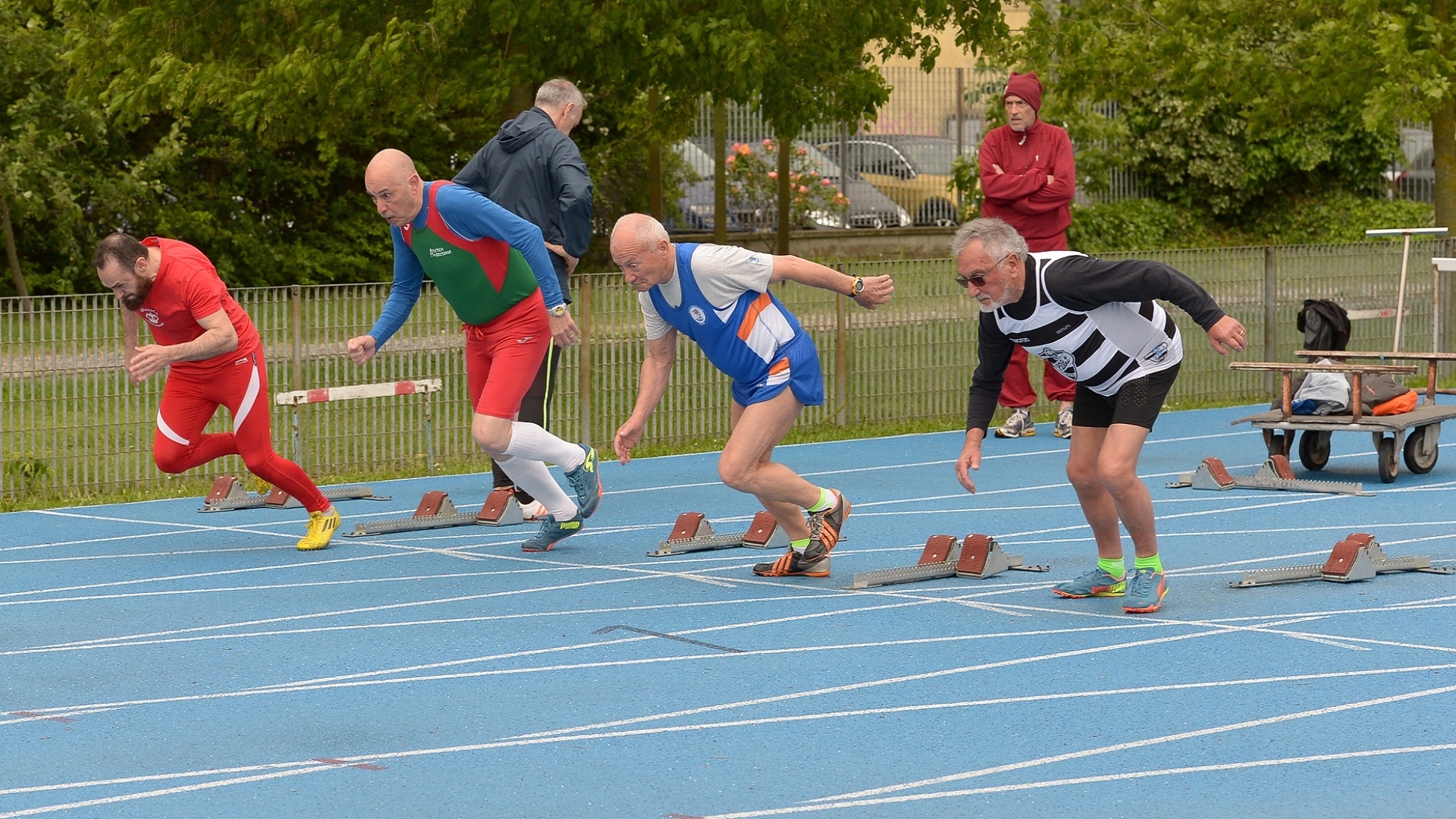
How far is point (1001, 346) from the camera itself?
8.13 meters

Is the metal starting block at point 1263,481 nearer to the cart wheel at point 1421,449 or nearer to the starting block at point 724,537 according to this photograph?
the cart wheel at point 1421,449

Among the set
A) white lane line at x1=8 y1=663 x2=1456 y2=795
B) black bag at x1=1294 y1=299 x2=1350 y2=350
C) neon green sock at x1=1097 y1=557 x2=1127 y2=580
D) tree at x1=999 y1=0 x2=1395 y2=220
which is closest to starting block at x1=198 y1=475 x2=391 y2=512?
neon green sock at x1=1097 y1=557 x2=1127 y2=580

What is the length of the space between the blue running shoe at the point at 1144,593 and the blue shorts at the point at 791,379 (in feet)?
5.16

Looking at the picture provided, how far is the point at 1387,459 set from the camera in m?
12.3

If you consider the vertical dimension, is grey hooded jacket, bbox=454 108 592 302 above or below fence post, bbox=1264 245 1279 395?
above

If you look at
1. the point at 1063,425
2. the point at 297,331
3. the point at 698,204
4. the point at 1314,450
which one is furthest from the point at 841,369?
the point at 698,204

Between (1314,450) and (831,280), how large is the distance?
558 cm

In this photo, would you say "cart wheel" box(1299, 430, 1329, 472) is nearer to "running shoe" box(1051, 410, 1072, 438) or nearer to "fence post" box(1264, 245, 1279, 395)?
"running shoe" box(1051, 410, 1072, 438)

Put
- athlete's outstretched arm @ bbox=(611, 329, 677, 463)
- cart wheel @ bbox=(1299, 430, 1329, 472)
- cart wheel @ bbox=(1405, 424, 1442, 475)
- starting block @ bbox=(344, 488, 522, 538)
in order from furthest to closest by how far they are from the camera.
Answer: cart wheel @ bbox=(1299, 430, 1329, 472) < cart wheel @ bbox=(1405, 424, 1442, 475) < starting block @ bbox=(344, 488, 522, 538) < athlete's outstretched arm @ bbox=(611, 329, 677, 463)

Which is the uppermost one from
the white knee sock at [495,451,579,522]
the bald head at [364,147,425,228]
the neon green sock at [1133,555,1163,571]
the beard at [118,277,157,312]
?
the bald head at [364,147,425,228]

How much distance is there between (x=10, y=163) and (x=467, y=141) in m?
7.14

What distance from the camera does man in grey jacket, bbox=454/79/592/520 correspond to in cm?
1073

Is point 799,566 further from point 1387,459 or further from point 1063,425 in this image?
point 1063,425

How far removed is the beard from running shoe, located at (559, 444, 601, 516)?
223 centimetres
